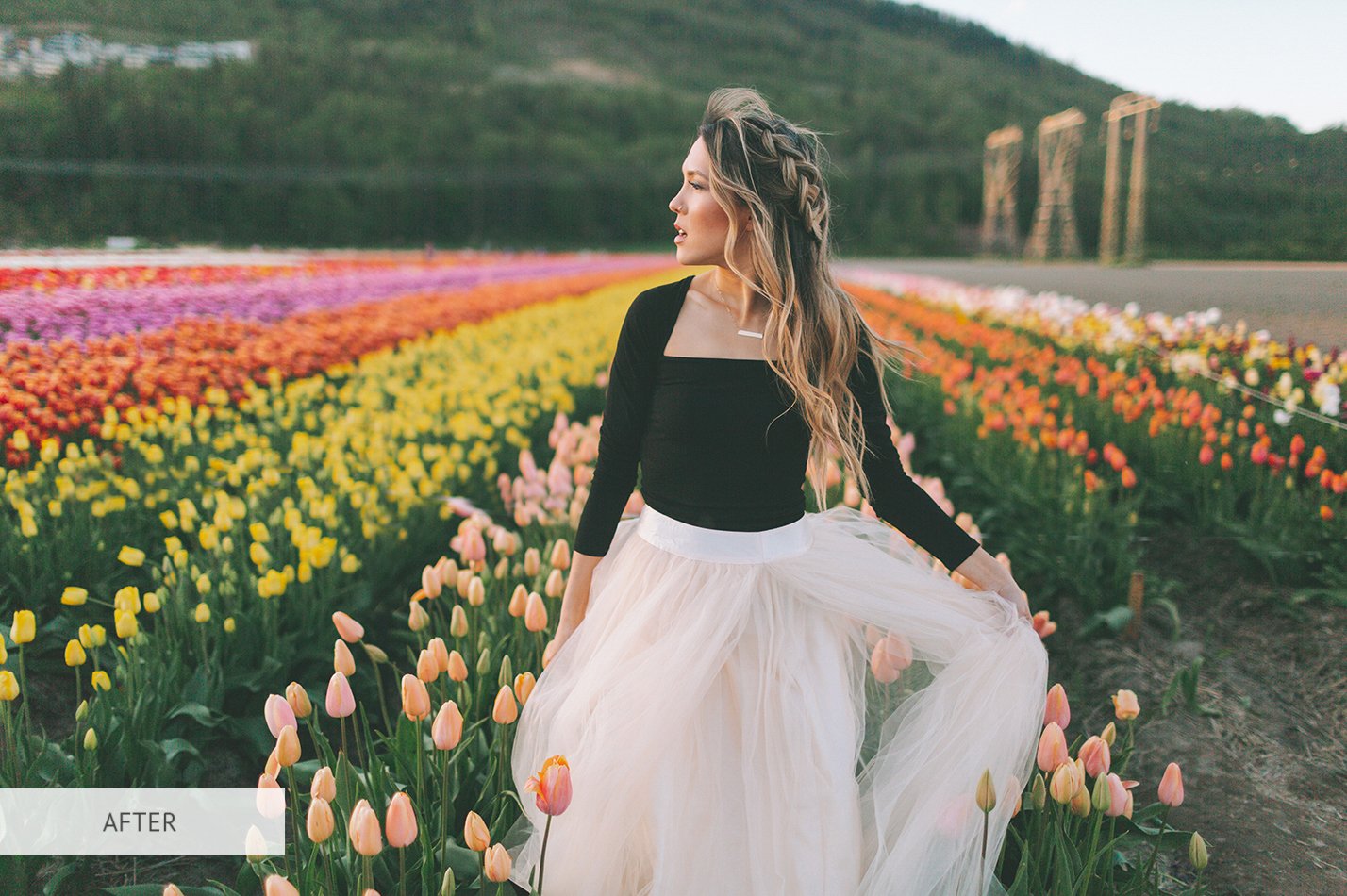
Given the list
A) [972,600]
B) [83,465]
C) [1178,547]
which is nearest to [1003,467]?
[1178,547]

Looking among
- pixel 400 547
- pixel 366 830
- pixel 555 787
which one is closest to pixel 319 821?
pixel 366 830

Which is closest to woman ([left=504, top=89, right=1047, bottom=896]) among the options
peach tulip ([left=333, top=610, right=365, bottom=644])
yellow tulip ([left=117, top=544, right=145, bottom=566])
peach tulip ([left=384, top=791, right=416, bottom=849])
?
peach tulip ([left=384, top=791, right=416, bottom=849])

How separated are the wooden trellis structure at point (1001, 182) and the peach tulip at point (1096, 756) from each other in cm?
3294

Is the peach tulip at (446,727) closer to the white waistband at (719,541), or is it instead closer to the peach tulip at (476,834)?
the peach tulip at (476,834)

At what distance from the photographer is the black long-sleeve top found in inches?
66.4

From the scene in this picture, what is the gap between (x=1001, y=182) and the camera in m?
37.2

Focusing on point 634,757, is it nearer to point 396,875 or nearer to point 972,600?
point 396,875

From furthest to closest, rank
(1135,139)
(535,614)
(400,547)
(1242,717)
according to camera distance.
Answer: (1135,139) → (400,547) → (1242,717) → (535,614)

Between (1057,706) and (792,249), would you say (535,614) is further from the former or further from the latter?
(1057,706)

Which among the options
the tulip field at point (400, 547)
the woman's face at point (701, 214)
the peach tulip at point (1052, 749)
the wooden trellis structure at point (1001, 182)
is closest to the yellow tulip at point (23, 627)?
the tulip field at point (400, 547)

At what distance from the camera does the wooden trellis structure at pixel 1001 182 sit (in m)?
33.6

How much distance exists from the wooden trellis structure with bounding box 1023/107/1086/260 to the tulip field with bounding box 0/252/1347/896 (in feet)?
56.4

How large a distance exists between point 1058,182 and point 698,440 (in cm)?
2494

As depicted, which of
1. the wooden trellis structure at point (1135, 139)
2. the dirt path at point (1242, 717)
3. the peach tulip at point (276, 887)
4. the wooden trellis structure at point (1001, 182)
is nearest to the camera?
the peach tulip at point (276, 887)
